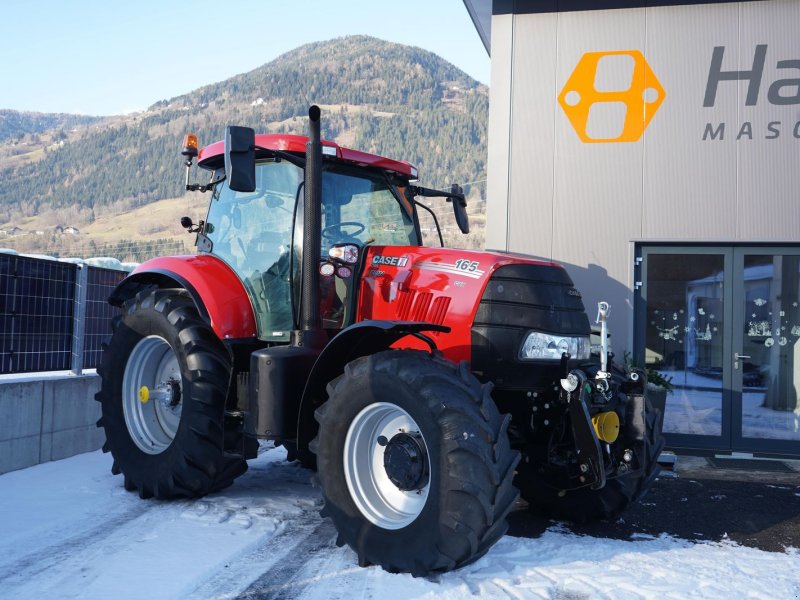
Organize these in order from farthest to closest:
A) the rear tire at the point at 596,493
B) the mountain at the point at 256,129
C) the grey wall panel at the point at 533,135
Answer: the mountain at the point at 256,129 < the grey wall panel at the point at 533,135 < the rear tire at the point at 596,493

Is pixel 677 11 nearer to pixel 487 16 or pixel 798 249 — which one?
pixel 487 16

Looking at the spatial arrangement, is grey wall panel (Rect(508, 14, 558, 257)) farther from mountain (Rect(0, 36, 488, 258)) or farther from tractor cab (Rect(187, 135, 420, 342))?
mountain (Rect(0, 36, 488, 258))

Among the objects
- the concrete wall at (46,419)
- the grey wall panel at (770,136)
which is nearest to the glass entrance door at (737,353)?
the grey wall panel at (770,136)

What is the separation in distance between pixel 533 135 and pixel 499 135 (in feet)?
1.32

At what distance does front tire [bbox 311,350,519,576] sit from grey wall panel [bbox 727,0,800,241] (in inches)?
247

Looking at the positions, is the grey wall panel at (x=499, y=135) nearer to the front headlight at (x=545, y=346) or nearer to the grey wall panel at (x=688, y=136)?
the grey wall panel at (x=688, y=136)

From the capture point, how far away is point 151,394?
577cm

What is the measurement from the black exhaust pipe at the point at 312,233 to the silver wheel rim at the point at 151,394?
1.38 m

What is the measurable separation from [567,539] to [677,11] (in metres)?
6.84

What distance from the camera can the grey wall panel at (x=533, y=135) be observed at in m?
9.33

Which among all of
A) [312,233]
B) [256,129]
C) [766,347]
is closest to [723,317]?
[766,347]

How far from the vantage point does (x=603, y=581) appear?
400cm

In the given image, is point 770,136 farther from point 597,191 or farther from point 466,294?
point 466,294

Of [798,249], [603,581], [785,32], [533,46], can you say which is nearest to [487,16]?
[533,46]
